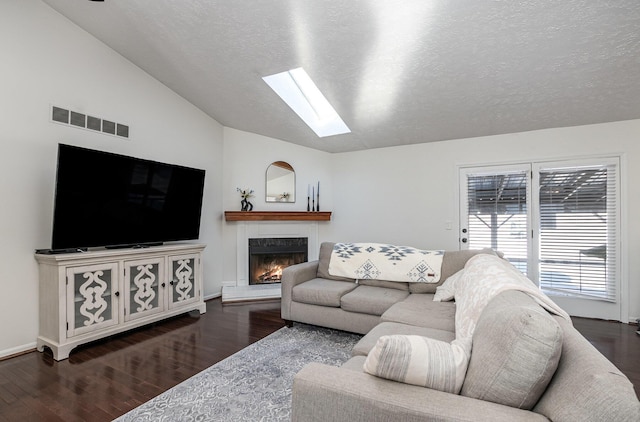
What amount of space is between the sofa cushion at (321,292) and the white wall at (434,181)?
168cm

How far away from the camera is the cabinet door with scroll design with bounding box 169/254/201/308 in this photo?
354 centimetres

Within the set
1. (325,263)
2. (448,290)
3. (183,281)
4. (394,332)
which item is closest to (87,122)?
(183,281)

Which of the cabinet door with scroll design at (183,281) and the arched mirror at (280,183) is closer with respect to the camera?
the cabinet door with scroll design at (183,281)

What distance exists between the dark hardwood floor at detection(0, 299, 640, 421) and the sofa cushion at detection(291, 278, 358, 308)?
0.48 m

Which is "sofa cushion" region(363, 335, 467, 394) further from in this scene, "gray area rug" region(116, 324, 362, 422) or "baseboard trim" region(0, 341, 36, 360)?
"baseboard trim" region(0, 341, 36, 360)

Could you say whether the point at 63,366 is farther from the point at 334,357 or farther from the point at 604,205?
the point at 604,205

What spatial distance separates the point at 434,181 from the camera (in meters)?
4.43

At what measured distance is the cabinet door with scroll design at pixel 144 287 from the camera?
3.08 metres

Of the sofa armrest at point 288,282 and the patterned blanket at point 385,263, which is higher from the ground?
the patterned blanket at point 385,263

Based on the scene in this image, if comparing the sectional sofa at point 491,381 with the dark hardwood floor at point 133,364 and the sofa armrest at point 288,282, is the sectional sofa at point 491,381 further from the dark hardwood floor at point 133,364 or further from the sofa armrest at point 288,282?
the sofa armrest at point 288,282

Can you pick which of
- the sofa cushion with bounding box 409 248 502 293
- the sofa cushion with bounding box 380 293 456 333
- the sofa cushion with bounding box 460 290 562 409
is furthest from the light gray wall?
the sofa cushion with bounding box 460 290 562 409

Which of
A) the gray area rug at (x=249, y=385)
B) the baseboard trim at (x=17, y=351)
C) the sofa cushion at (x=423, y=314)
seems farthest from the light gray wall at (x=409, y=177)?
the baseboard trim at (x=17, y=351)

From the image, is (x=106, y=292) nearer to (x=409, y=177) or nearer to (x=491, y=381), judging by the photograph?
(x=491, y=381)

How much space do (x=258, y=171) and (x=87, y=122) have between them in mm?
2252
